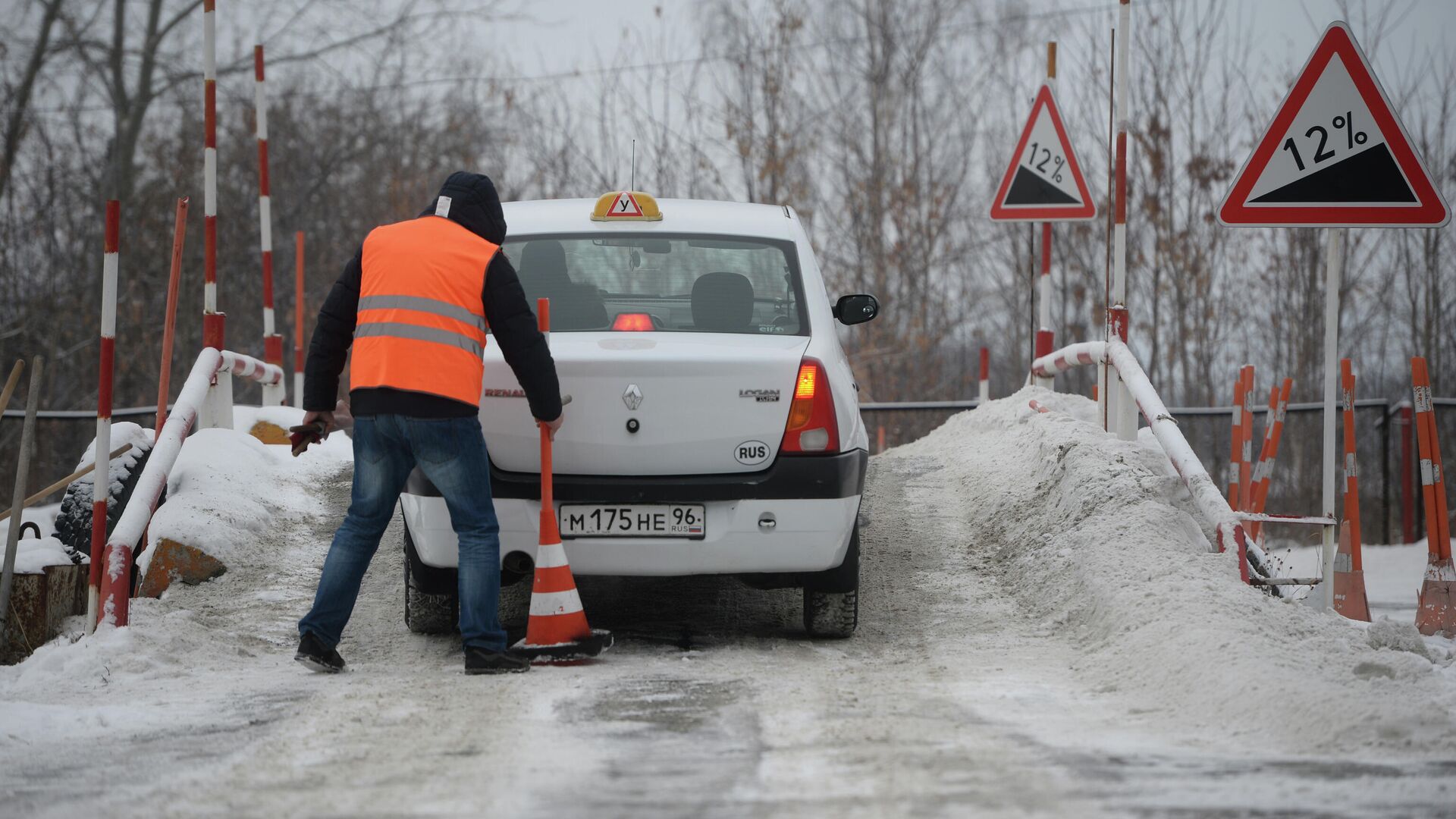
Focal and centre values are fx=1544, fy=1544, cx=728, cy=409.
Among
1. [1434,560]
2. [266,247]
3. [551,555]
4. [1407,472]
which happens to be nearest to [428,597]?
[551,555]

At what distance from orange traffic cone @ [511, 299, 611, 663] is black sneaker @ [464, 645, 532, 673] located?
0.12 metres

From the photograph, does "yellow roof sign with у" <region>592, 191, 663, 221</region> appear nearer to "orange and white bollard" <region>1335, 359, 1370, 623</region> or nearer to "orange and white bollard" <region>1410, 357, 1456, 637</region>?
"orange and white bollard" <region>1335, 359, 1370, 623</region>

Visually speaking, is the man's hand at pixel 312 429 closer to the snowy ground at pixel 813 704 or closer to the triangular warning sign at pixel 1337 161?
the snowy ground at pixel 813 704

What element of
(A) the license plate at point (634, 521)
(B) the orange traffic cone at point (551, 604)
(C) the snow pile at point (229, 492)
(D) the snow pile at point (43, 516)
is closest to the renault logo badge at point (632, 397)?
(B) the orange traffic cone at point (551, 604)

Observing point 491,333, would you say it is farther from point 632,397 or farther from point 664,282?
point 664,282

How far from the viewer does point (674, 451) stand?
220 inches

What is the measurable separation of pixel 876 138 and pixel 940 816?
18.8 metres

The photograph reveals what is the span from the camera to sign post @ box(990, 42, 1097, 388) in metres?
11.1

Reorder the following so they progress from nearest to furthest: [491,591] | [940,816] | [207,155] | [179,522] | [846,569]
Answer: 1. [940,816]
2. [491,591]
3. [846,569]
4. [179,522]
5. [207,155]

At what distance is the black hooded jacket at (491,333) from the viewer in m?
5.39

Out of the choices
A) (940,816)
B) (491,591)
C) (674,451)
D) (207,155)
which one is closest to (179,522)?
(207,155)

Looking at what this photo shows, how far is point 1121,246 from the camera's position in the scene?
26.6 ft

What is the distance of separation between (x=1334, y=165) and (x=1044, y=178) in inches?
174

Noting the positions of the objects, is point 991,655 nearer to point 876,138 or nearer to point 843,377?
point 843,377
